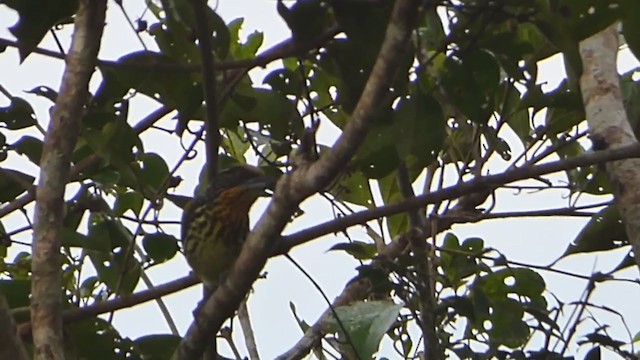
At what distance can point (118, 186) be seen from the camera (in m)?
2.50

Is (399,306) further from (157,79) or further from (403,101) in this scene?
(157,79)

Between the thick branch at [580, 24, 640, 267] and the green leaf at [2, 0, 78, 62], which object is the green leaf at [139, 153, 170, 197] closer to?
the green leaf at [2, 0, 78, 62]

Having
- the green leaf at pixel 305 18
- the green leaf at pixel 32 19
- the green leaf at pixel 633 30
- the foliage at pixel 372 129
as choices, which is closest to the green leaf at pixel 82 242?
the foliage at pixel 372 129

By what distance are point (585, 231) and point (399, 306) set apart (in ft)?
1.84

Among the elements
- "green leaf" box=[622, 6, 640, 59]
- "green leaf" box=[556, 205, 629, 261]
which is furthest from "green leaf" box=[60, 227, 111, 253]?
"green leaf" box=[622, 6, 640, 59]

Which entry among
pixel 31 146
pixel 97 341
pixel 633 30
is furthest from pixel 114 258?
pixel 633 30

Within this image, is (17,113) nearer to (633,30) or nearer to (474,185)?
(474,185)

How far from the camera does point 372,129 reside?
1927 millimetres

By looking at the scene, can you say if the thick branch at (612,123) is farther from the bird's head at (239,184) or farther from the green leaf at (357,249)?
the bird's head at (239,184)

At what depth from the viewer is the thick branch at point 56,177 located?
184 centimetres

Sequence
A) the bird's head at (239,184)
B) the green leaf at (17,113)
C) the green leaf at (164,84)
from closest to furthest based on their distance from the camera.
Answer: the green leaf at (164,84)
the green leaf at (17,113)
the bird's head at (239,184)

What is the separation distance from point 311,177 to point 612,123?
89cm

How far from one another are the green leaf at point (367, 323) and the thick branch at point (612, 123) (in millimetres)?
488

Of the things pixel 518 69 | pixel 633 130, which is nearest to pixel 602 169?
pixel 633 130
